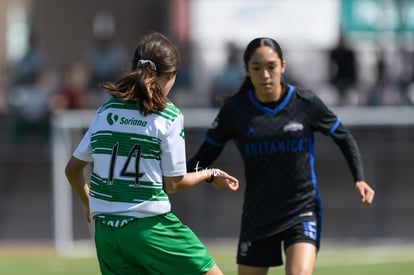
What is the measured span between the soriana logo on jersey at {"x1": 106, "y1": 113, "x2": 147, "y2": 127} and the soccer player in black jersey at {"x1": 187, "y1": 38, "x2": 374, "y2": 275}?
1357 mm

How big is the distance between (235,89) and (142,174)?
33.2 ft

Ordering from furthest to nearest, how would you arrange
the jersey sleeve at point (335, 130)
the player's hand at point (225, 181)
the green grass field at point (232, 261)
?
the green grass field at point (232, 261) < the jersey sleeve at point (335, 130) < the player's hand at point (225, 181)

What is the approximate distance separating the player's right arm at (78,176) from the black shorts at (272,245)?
1.22 metres

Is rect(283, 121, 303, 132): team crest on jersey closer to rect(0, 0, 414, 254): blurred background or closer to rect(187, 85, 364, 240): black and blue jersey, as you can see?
rect(187, 85, 364, 240): black and blue jersey

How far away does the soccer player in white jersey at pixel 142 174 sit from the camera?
532 cm

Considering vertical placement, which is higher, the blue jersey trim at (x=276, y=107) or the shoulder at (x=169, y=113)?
the shoulder at (x=169, y=113)

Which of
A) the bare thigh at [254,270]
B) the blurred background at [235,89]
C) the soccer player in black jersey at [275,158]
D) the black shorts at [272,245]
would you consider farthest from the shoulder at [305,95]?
the blurred background at [235,89]

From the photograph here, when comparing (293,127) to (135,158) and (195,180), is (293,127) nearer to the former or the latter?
(195,180)

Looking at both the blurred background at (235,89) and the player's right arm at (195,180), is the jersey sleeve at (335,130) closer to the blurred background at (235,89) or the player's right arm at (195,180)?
the player's right arm at (195,180)

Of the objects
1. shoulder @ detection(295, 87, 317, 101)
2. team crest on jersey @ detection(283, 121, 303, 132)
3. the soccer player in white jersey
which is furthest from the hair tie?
shoulder @ detection(295, 87, 317, 101)

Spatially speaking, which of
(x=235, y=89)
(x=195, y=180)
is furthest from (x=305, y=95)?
(x=235, y=89)

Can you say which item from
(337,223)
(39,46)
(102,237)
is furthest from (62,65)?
(102,237)

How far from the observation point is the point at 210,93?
622 inches

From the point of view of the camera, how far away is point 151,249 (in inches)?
211
